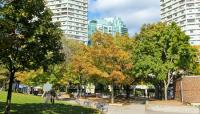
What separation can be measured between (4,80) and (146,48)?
3672cm

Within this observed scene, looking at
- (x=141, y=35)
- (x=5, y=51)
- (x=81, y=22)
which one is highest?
(x=81, y=22)

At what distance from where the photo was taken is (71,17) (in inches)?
7544

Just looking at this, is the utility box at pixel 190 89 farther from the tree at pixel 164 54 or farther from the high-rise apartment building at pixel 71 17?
the high-rise apartment building at pixel 71 17

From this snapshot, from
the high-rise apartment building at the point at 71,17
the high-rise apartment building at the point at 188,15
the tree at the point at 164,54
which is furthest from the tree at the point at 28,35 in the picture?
the high-rise apartment building at the point at 71,17

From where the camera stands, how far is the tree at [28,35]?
2267cm

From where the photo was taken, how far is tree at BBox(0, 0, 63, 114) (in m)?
22.7

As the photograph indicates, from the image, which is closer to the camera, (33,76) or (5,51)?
(5,51)

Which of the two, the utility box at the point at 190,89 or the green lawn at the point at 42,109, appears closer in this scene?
the green lawn at the point at 42,109

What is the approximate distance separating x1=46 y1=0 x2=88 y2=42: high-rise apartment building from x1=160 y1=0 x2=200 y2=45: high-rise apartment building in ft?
136

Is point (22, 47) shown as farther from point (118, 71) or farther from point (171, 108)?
point (118, 71)

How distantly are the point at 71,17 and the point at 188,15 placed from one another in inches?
2164

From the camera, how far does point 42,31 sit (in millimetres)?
23547

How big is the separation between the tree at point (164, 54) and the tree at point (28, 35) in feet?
107

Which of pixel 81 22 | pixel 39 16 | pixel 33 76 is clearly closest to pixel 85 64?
pixel 33 76
